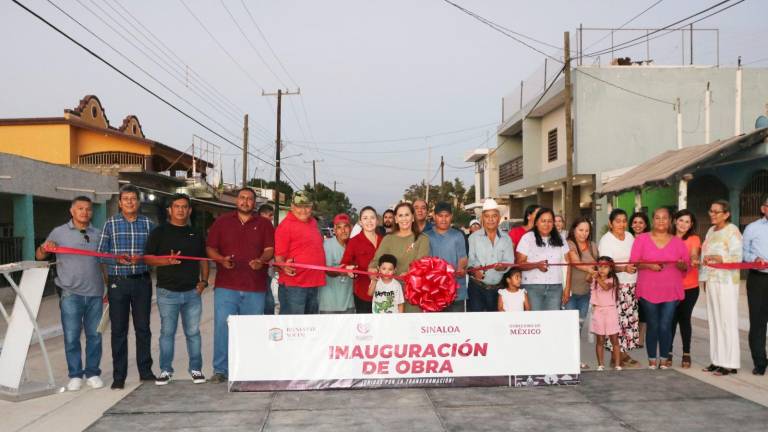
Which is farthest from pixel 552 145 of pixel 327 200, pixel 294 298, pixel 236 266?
pixel 327 200

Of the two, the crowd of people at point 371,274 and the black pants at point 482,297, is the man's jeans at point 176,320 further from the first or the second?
the black pants at point 482,297

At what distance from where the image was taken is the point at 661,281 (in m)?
7.21

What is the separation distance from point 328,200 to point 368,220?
237 feet

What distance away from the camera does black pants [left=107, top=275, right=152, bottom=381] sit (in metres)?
6.55

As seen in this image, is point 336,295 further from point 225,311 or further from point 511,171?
point 511,171

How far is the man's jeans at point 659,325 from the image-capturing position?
23.6 ft

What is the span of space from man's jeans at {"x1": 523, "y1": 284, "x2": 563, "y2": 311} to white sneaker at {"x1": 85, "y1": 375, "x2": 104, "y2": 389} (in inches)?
175

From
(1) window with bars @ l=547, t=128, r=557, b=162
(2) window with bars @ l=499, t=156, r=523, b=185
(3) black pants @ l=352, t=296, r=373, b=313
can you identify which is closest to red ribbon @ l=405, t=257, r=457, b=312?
(3) black pants @ l=352, t=296, r=373, b=313

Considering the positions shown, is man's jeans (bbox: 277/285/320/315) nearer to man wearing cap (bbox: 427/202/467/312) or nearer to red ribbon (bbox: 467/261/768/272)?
man wearing cap (bbox: 427/202/467/312)

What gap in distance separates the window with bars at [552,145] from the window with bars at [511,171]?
11.8ft

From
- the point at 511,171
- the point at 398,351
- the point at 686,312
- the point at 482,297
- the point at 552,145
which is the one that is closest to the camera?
the point at 398,351

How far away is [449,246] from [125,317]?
340cm

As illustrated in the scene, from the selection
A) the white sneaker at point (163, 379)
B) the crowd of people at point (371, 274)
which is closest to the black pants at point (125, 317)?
the crowd of people at point (371, 274)

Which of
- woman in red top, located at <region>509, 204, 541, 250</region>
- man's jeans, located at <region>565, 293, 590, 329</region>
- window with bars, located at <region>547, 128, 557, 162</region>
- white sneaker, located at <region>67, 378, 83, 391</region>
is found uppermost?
window with bars, located at <region>547, 128, 557, 162</region>
